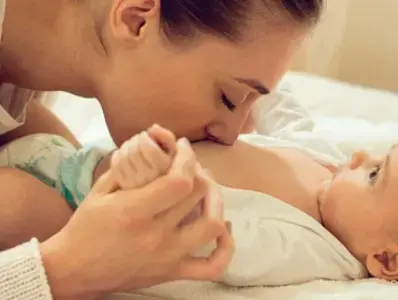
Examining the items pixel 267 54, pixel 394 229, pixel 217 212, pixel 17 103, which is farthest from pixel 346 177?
pixel 17 103

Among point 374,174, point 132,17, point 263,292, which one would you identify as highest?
point 132,17

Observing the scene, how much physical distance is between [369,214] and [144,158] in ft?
1.27

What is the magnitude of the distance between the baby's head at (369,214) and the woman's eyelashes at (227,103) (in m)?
0.17

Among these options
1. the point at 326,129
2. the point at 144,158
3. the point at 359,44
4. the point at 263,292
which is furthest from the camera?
the point at 359,44

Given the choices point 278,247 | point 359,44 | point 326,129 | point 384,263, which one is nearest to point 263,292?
point 278,247

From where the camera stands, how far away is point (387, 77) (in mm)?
2227

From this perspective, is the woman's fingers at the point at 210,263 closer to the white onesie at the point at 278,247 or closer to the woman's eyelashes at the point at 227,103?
the white onesie at the point at 278,247

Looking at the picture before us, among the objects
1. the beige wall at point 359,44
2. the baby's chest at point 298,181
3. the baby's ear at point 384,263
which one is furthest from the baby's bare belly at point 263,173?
the beige wall at point 359,44

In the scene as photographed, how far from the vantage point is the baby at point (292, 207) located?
0.88m

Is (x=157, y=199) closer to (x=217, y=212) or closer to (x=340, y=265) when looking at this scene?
(x=217, y=212)

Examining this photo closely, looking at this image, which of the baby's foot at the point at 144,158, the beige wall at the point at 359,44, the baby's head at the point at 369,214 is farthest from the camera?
the beige wall at the point at 359,44

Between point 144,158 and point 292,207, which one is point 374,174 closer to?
point 292,207

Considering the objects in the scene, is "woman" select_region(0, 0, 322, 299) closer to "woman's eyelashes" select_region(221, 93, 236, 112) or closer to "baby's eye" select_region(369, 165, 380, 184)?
"woman's eyelashes" select_region(221, 93, 236, 112)

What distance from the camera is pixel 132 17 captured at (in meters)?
0.93
